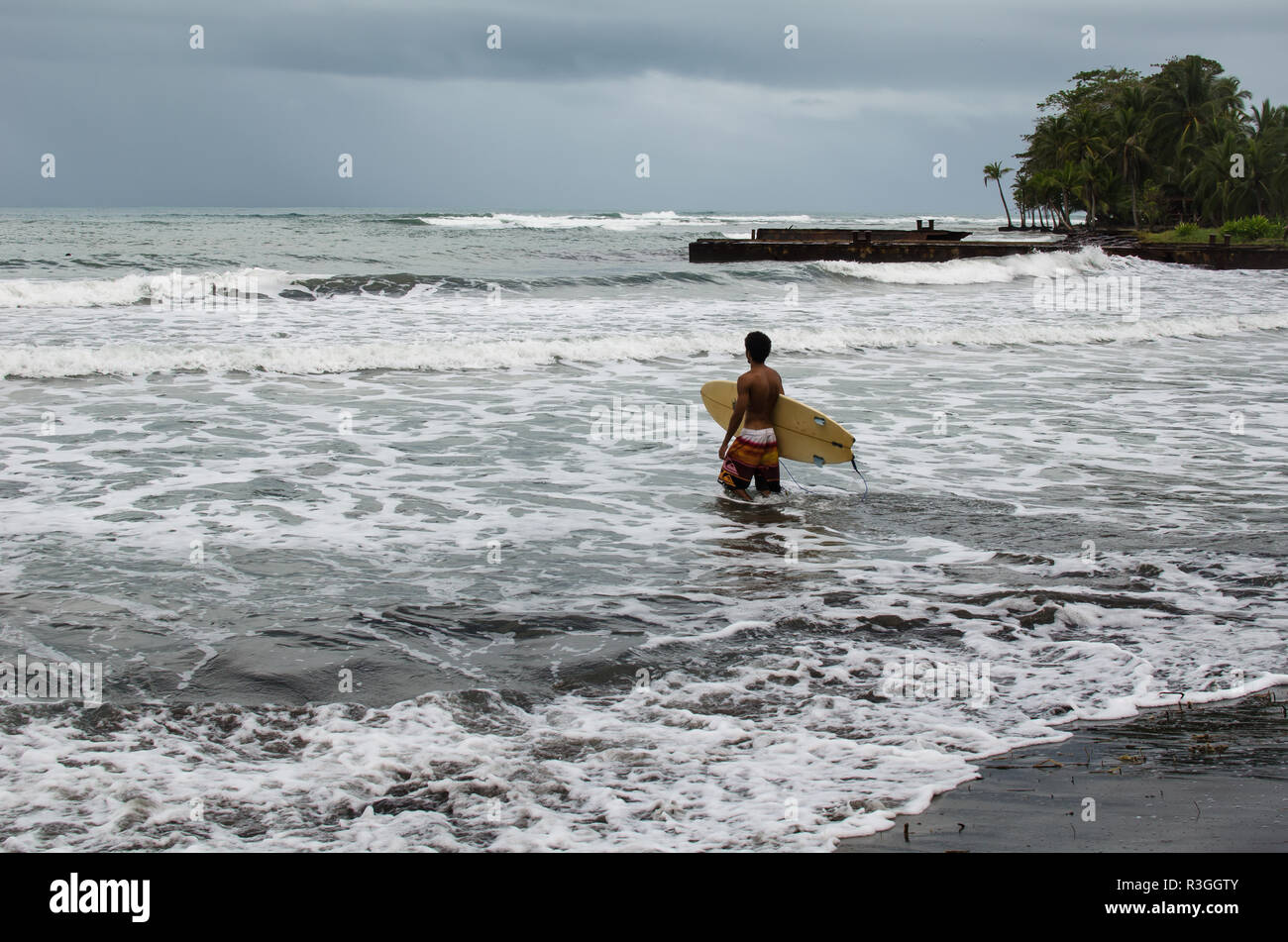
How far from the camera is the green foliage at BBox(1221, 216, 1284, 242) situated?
165 ft

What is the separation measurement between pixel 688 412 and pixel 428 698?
25.9 feet

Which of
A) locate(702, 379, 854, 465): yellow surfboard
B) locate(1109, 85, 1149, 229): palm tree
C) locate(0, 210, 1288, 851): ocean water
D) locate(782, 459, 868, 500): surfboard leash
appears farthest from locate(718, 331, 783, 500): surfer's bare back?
locate(1109, 85, 1149, 229): palm tree

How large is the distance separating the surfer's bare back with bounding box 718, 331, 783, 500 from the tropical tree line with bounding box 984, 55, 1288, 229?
199 ft

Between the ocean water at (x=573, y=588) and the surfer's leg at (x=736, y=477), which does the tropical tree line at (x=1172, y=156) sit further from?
the surfer's leg at (x=736, y=477)

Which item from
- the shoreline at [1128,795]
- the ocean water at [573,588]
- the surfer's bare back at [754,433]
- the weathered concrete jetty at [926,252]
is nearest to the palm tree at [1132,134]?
the weathered concrete jetty at [926,252]

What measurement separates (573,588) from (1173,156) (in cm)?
7563

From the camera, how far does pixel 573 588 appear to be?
6129 mm

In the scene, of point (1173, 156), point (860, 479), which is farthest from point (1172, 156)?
point (860, 479)

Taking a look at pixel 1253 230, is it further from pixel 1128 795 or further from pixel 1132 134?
pixel 1128 795

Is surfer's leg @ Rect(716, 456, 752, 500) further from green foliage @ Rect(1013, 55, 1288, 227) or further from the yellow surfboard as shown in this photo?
green foliage @ Rect(1013, 55, 1288, 227)
